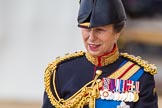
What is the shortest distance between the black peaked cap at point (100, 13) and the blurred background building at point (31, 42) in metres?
1.57

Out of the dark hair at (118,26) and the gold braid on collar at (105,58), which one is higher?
the dark hair at (118,26)

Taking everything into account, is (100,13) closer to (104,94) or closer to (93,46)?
(93,46)

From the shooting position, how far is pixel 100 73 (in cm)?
169

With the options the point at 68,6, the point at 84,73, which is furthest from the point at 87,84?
the point at 68,6

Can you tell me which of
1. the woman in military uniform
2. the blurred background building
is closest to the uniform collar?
the woman in military uniform

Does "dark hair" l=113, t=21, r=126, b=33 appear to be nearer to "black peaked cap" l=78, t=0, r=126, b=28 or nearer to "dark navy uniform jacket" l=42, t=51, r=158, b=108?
"black peaked cap" l=78, t=0, r=126, b=28

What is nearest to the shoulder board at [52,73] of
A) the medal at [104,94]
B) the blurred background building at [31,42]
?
the medal at [104,94]

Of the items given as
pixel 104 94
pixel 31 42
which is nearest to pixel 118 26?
pixel 104 94

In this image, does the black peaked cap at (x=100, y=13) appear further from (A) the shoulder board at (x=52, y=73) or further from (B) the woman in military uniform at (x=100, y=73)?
(A) the shoulder board at (x=52, y=73)

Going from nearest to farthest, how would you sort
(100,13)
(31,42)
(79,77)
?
(100,13), (79,77), (31,42)

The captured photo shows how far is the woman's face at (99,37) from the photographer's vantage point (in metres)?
1.61

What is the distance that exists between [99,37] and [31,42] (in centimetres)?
176

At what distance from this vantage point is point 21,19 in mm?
3312

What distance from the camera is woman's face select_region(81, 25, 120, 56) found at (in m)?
1.61
